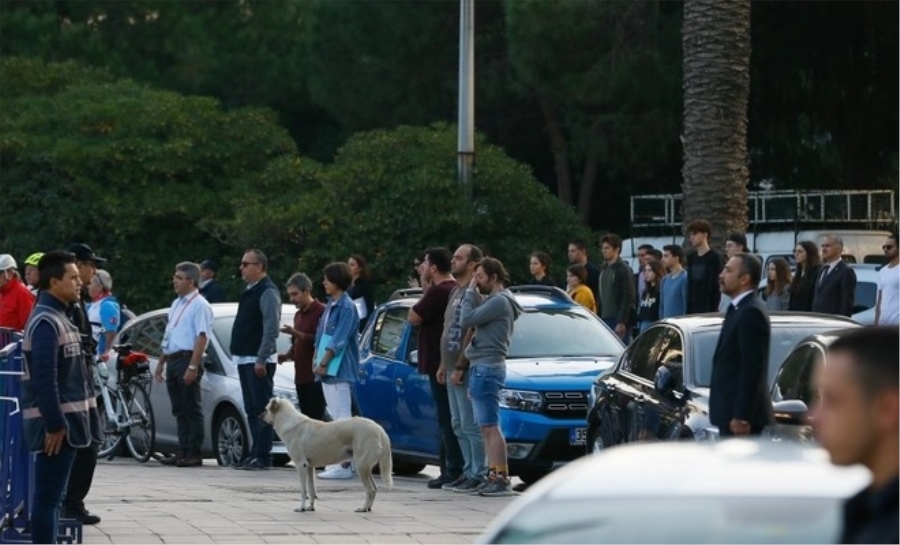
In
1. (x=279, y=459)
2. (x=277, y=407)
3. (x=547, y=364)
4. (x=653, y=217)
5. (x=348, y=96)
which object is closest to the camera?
(x=277, y=407)

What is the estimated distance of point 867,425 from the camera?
14.0ft

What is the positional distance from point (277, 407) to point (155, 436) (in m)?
5.30

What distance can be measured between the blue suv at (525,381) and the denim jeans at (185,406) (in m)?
1.73

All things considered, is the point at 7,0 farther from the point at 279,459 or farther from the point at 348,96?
the point at 279,459

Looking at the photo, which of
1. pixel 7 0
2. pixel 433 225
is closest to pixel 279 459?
pixel 433 225

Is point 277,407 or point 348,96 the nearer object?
point 277,407

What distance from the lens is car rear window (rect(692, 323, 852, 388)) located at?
490 inches

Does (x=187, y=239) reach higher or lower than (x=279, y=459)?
higher

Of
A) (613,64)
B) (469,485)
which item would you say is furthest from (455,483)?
(613,64)

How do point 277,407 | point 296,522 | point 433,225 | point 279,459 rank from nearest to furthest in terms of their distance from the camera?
point 296,522, point 277,407, point 279,459, point 433,225

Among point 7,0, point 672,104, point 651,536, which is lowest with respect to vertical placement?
point 651,536

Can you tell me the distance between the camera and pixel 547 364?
15.7 meters

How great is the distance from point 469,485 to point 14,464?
475 centimetres

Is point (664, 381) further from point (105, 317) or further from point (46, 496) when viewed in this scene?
point (105, 317)
